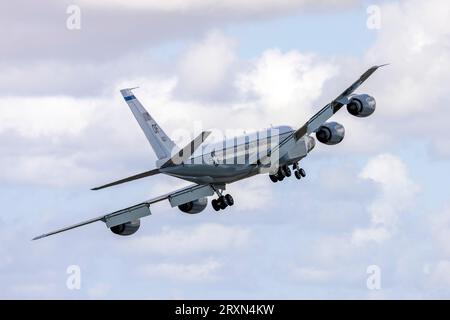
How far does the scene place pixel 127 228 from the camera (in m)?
119

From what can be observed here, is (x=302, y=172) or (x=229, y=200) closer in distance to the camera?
(x=229, y=200)

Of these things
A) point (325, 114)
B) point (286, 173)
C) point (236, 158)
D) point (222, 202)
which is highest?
point (325, 114)

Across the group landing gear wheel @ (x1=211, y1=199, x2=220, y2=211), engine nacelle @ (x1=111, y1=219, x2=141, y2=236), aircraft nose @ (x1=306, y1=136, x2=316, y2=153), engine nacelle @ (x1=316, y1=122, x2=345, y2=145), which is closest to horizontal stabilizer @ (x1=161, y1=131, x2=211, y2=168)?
landing gear wheel @ (x1=211, y1=199, x2=220, y2=211)

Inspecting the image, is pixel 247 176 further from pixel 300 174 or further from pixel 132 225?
pixel 132 225

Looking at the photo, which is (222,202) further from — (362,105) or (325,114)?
(362,105)

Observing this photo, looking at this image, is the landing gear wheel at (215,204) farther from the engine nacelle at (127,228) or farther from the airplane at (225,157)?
the engine nacelle at (127,228)

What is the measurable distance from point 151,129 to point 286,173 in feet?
45.2

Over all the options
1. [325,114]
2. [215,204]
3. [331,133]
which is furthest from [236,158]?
[331,133]

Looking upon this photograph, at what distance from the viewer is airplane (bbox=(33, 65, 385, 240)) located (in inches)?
4203

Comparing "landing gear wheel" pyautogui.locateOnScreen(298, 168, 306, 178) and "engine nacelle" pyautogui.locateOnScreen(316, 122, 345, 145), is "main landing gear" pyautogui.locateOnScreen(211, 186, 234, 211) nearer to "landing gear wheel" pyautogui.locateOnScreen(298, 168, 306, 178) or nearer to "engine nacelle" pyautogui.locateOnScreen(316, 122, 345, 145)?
"landing gear wheel" pyautogui.locateOnScreen(298, 168, 306, 178)

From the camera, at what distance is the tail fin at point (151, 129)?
107 metres

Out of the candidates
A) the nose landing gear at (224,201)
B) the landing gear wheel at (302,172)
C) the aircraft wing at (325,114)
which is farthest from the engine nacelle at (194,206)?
the aircraft wing at (325,114)
